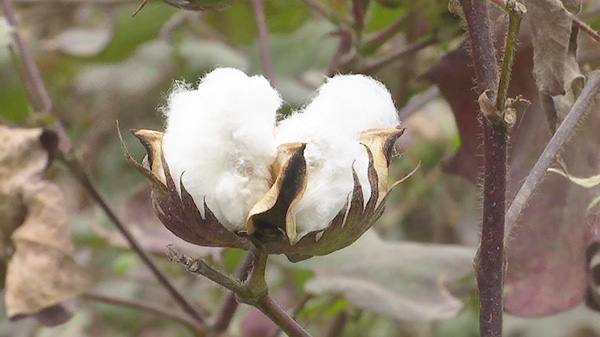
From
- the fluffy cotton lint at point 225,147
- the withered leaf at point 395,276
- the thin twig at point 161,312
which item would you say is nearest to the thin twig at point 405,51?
the withered leaf at point 395,276

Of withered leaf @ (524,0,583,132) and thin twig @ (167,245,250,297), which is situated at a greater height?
withered leaf @ (524,0,583,132)

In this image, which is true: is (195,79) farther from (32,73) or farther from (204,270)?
(204,270)

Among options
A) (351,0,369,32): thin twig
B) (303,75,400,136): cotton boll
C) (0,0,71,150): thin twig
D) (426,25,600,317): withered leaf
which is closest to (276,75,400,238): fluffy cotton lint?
(303,75,400,136): cotton boll

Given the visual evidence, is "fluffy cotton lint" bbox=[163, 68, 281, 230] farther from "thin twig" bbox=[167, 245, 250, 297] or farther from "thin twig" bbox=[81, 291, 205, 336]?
"thin twig" bbox=[81, 291, 205, 336]

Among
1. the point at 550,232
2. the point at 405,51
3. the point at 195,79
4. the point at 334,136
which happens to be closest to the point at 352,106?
the point at 334,136

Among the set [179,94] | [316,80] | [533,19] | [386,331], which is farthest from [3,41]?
[386,331]

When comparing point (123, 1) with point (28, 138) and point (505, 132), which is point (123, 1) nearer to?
point (28, 138)

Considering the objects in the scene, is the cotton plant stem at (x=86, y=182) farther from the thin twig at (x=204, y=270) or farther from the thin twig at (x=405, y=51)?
the thin twig at (x=204, y=270)
